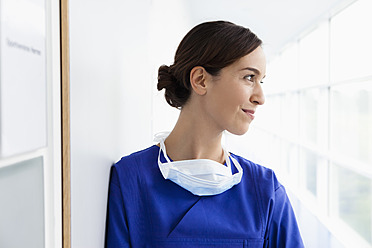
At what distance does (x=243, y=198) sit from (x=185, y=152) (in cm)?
19

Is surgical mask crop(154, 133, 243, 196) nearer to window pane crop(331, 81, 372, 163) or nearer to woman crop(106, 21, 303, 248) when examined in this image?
woman crop(106, 21, 303, 248)

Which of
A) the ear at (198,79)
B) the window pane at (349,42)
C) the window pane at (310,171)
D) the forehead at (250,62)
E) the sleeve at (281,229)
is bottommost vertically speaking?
the window pane at (310,171)

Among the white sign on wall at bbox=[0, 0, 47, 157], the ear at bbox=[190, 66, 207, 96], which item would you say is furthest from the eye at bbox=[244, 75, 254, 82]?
the white sign on wall at bbox=[0, 0, 47, 157]

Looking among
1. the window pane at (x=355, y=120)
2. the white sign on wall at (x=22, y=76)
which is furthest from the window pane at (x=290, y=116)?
the white sign on wall at (x=22, y=76)

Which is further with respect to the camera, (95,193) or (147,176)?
(147,176)

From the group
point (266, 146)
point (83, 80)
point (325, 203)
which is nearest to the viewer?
point (83, 80)

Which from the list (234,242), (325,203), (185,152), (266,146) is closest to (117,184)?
(185,152)

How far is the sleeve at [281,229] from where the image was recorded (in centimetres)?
94

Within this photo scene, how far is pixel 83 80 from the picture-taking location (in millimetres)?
623

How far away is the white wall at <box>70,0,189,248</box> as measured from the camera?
597 mm

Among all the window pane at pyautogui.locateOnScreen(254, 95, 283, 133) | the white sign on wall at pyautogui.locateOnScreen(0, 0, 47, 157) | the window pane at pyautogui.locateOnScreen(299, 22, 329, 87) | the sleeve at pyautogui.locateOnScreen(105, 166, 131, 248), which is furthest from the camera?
the window pane at pyautogui.locateOnScreen(254, 95, 283, 133)

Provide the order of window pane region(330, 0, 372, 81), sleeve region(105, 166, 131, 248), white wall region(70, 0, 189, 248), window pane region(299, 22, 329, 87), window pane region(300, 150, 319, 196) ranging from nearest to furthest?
white wall region(70, 0, 189, 248) → sleeve region(105, 166, 131, 248) → window pane region(330, 0, 372, 81) → window pane region(299, 22, 329, 87) → window pane region(300, 150, 319, 196)

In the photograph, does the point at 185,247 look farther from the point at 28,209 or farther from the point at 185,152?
the point at 28,209

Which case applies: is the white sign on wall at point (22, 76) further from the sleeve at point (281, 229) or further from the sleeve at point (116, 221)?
the sleeve at point (281, 229)
